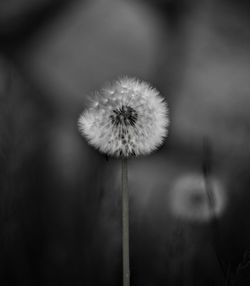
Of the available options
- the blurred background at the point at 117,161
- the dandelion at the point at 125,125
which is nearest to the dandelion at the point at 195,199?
the blurred background at the point at 117,161

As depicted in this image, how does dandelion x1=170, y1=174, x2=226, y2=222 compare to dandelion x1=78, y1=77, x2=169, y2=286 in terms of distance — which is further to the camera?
dandelion x1=170, y1=174, x2=226, y2=222

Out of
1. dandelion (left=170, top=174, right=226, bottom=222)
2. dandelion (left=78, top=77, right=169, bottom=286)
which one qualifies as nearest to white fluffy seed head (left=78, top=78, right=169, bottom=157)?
dandelion (left=78, top=77, right=169, bottom=286)

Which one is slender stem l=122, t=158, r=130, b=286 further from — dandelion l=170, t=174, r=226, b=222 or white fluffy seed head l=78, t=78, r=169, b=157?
dandelion l=170, t=174, r=226, b=222

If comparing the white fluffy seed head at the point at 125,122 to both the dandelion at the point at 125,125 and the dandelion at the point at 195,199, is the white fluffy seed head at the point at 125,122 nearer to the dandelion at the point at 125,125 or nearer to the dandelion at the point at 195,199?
the dandelion at the point at 125,125

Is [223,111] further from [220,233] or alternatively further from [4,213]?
[4,213]

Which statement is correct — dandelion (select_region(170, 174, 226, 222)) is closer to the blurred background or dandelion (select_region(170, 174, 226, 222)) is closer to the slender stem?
the blurred background

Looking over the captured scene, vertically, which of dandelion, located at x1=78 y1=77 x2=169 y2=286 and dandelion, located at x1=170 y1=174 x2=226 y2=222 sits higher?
dandelion, located at x1=78 y1=77 x2=169 y2=286

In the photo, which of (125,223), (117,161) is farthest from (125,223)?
(117,161)

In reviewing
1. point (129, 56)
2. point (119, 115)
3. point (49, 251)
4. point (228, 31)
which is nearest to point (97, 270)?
point (49, 251)
